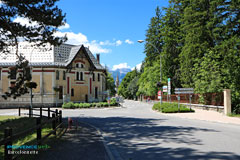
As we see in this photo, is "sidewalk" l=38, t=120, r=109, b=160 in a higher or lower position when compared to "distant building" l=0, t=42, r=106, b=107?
lower

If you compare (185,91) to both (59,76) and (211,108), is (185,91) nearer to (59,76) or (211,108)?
(211,108)

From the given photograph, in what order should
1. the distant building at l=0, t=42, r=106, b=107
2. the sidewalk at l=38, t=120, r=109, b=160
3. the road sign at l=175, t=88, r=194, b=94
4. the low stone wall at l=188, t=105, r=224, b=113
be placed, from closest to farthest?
the sidewalk at l=38, t=120, r=109, b=160
the low stone wall at l=188, t=105, r=224, b=113
the road sign at l=175, t=88, r=194, b=94
the distant building at l=0, t=42, r=106, b=107

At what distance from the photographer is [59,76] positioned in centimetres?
4156

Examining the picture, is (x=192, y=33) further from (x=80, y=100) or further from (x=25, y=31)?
(x=25, y=31)

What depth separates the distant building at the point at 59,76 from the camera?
40.4 m

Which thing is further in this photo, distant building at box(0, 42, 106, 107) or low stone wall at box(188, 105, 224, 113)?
distant building at box(0, 42, 106, 107)

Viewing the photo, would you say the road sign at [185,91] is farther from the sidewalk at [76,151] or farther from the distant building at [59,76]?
the distant building at [59,76]

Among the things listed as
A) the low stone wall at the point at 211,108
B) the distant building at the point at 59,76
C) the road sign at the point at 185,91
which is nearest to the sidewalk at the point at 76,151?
the road sign at the point at 185,91

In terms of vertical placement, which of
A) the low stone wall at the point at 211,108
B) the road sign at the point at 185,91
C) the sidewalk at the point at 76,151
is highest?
the road sign at the point at 185,91

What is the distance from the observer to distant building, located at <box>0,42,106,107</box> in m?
40.4

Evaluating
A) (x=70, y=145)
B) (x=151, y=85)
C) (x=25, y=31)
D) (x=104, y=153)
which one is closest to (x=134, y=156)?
(x=104, y=153)

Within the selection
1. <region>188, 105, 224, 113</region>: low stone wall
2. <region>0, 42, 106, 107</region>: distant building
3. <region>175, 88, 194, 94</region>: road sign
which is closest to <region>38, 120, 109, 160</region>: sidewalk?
<region>175, 88, 194, 94</region>: road sign

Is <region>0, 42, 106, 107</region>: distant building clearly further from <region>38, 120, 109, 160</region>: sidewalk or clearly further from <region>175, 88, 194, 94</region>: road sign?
<region>38, 120, 109, 160</region>: sidewalk

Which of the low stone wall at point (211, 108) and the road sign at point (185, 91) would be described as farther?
the road sign at point (185, 91)
